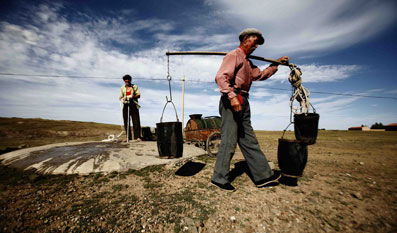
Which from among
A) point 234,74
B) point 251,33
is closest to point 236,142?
point 234,74

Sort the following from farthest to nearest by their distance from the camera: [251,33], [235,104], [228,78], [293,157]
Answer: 1. [251,33]
2. [293,157]
3. [228,78]
4. [235,104]

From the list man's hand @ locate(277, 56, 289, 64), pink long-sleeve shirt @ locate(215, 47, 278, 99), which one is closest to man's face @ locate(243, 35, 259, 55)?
pink long-sleeve shirt @ locate(215, 47, 278, 99)

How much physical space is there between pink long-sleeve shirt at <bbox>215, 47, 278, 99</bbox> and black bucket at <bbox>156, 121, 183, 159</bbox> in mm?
1132

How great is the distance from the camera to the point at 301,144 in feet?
8.42

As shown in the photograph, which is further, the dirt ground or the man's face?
the man's face

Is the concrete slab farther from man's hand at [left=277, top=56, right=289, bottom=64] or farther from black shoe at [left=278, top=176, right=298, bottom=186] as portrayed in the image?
man's hand at [left=277, top=56, right=289, bottom=64]

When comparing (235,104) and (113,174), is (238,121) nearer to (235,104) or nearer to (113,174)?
(235,104)

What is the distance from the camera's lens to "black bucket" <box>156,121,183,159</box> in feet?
9.71

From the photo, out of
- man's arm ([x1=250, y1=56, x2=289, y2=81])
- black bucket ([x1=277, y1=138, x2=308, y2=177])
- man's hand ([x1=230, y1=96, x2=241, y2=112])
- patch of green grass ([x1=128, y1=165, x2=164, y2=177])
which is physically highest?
man's arm ([x1=250, y1=56, x2=289, y2=81])

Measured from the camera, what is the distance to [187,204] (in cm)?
221

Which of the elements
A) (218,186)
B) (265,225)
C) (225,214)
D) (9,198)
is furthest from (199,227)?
(9,198)

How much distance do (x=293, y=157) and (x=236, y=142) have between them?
970 mm

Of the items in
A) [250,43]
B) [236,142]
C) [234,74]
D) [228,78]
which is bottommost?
[236,142]

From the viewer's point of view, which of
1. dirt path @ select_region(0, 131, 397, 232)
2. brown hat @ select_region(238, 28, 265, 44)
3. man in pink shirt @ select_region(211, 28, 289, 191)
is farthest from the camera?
brown hat @ select_region(238, 28, 265, 44)
